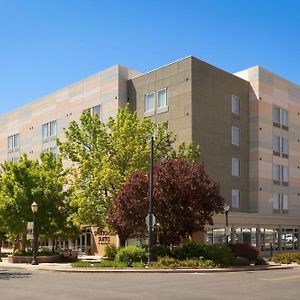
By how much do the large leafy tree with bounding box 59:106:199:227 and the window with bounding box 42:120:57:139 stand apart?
21971 millimetres

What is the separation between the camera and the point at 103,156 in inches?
1373

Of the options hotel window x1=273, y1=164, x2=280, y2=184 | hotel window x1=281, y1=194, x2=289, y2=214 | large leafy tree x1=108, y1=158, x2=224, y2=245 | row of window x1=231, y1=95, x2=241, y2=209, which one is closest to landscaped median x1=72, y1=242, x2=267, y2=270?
large leafy tree x1=108, y1=158, x2=224, y2=245

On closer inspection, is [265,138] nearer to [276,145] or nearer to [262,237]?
[276,145]

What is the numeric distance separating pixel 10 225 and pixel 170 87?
1862 cm

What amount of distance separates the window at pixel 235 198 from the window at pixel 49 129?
72.4 ft

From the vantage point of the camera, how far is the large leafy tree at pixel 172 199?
29969mm

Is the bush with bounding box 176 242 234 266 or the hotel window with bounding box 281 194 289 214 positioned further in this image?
the hotel window with bounding box 281 194 289 214

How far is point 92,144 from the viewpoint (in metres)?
36.2

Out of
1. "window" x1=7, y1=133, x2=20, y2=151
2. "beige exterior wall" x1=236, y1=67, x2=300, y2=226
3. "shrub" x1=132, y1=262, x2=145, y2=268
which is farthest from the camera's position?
"window" x1=7, y1=133, x2=20, y2=151

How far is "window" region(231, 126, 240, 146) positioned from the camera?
4810 centimetres

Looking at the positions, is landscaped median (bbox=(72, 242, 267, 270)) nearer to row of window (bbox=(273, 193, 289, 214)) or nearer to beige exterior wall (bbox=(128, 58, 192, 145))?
beige exterior wall (bbox=(128, 58, 192, 145))

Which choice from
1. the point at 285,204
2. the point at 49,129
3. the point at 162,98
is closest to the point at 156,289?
the point at 162,98

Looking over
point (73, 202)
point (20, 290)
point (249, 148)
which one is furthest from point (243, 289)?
point (249, 148)

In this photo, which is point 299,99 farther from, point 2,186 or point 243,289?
point 243,289
